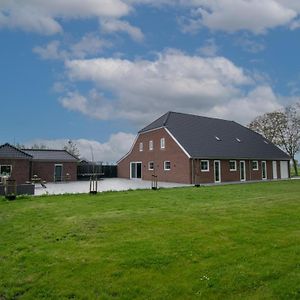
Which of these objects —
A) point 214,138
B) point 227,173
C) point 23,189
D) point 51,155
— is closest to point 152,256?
point 23,189

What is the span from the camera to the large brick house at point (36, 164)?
92.3 ft

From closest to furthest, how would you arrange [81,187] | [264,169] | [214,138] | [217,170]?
[81,187] < [217,170] < [214,138] < [264,169]

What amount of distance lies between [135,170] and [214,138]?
10.2 metres

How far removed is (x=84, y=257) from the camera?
581cm

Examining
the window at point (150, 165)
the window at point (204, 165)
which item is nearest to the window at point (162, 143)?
the window at point (150, 165)

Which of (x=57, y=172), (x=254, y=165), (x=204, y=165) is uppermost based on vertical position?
(x=254, y=165)

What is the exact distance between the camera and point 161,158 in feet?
107

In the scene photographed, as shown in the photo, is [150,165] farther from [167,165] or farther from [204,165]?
[204,165]

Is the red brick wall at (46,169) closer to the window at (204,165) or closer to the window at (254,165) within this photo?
the window at (204,165)

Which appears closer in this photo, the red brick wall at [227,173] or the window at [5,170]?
the window at [5,170]

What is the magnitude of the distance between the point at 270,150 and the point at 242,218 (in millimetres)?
31268

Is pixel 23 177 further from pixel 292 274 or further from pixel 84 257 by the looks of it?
pixel 292 274

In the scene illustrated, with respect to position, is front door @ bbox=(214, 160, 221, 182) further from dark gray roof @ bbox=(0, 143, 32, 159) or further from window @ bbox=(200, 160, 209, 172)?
dark gray roof @ bbox=(0, 143, 32, 159)

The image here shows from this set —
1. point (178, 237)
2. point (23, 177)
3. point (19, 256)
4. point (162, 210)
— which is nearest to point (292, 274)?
point (178, 237)
